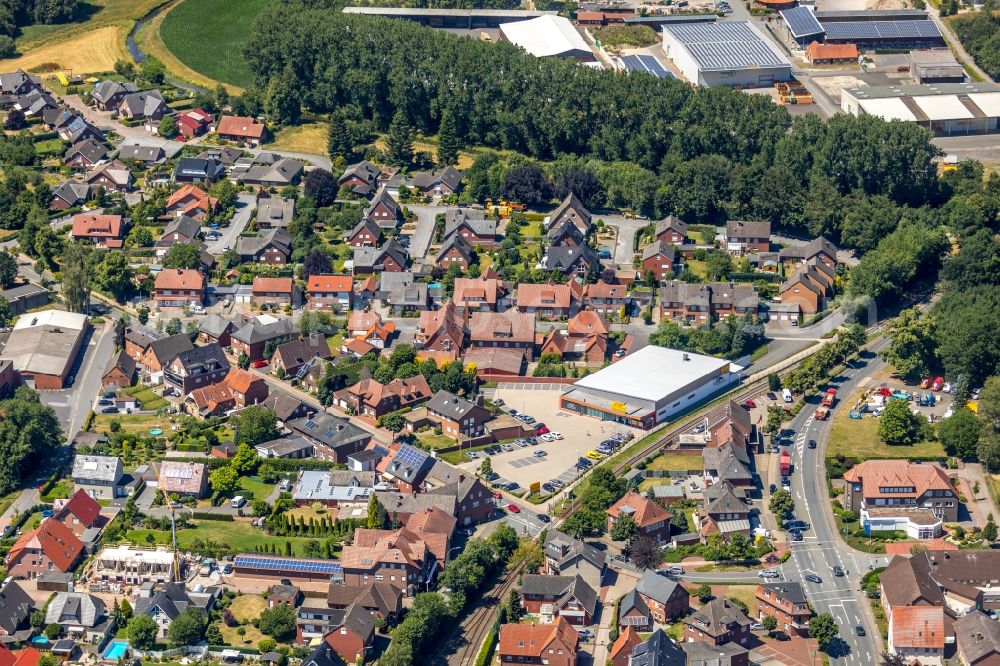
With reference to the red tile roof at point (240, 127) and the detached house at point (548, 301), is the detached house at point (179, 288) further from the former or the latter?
the red tile roof at point (240, 127)

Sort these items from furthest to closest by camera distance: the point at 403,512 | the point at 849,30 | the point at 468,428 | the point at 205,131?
the point at 849,30
the point at 205,131
the point at 468,428
the point at 403,512

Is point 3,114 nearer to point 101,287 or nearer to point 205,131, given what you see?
point 205,131

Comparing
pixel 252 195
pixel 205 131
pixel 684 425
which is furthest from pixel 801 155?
pixel 205 131

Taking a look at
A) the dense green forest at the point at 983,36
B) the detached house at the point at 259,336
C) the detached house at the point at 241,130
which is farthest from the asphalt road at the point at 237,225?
the dense green forest at the point at 983,36

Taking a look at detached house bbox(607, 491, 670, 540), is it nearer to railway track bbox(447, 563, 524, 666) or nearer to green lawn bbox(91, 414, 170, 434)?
railway track bbox(447, 563, 524, 666)

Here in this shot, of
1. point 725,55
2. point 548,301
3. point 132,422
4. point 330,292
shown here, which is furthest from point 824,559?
point 725,55

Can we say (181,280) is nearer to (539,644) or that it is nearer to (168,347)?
(168,347)
